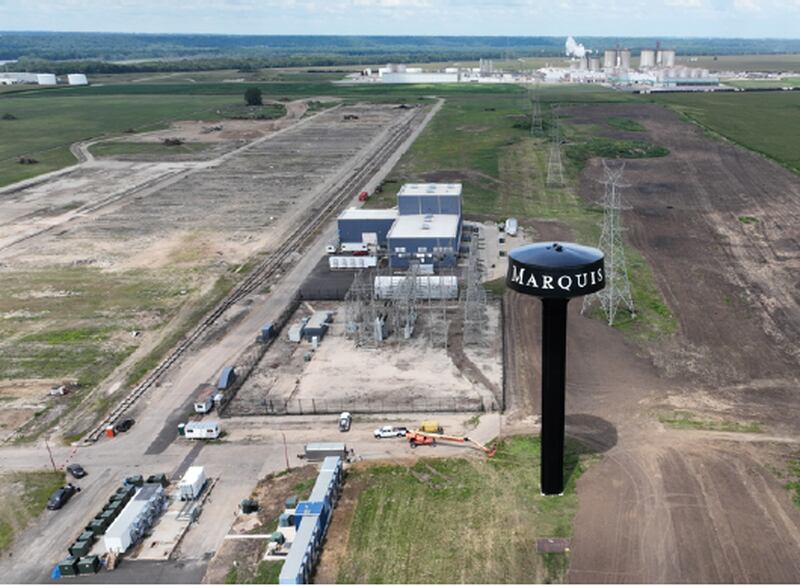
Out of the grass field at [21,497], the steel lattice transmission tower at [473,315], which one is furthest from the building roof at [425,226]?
the grass field at [21,497]

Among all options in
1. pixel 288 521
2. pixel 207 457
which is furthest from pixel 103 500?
pixel 288 521

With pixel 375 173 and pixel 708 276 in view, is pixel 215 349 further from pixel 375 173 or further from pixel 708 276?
pixel 375 173

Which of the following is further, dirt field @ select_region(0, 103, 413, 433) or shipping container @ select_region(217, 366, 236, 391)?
dirt field @ select_region(0, 103, 413, 433)

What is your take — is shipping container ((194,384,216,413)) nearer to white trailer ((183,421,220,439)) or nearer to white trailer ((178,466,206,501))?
white trailer ((183,421,220,439))

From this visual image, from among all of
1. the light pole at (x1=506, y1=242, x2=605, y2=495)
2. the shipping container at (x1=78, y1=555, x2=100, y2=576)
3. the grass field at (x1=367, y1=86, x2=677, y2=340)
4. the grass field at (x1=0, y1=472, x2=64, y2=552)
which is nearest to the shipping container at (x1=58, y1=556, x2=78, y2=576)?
the shipping container at (x1=78, y1=555, x2=100, y2=576)

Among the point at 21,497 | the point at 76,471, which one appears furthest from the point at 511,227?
the point at 21,497

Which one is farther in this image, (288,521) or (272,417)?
(272,417)

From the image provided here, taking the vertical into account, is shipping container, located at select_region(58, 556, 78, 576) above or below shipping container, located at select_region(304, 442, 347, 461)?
below

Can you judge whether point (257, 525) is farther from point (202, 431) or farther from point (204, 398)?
point (204, 398)
